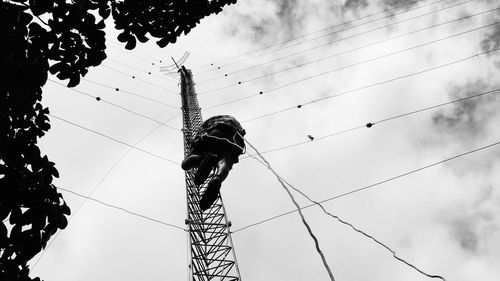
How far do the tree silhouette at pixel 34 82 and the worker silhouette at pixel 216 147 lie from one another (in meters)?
1.76

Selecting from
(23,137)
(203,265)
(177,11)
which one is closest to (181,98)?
(203,265)

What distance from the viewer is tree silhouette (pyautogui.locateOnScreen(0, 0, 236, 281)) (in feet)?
7.59

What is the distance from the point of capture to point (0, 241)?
7.34 feet

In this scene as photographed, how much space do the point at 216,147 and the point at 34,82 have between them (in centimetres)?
252

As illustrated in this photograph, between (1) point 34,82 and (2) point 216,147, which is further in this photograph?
(2) point 216,147

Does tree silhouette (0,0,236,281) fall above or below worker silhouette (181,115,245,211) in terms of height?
below

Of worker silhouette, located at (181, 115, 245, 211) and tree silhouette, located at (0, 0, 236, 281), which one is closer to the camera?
tree silhouette, located at (0, 0, 236, 281)

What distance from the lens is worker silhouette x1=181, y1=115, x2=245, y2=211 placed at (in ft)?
15.1

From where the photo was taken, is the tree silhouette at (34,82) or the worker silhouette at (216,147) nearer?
the tree silhouette at (34,82)

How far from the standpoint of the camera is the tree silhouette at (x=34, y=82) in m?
2.31

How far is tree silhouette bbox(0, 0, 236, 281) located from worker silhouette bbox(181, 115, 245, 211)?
1758mm

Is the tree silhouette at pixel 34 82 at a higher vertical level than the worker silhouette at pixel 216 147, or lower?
lower

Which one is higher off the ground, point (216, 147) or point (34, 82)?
point (216, 147)

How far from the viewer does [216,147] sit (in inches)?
184
